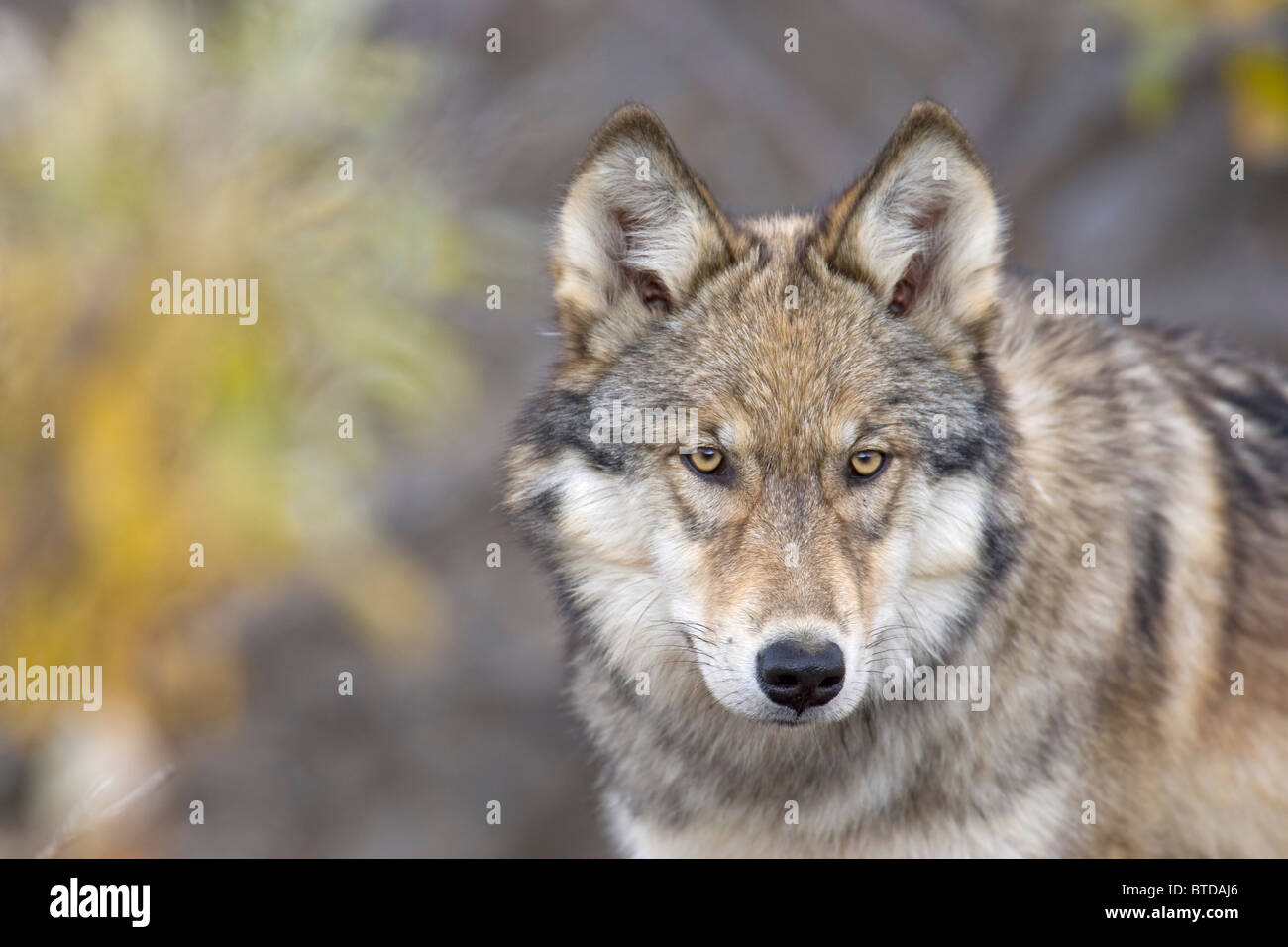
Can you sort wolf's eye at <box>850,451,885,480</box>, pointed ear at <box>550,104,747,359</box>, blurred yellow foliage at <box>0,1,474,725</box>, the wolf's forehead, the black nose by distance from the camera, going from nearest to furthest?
the black nose < wolf's eye at <box>850,451,885,480</box> < pointed ear at <box>550,104,747,359</box> < the wolf's forehead < blurred yellow foliage at <box>0,1,474,725</box>

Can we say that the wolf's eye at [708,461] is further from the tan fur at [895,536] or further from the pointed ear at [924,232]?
the pointed ear at [924,232]

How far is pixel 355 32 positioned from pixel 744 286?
4273 millimetres

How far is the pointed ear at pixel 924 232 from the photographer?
389 centimetres

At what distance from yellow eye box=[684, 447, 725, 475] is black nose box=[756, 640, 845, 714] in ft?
1.81

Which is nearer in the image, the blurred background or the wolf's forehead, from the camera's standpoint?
the wolf's forehead

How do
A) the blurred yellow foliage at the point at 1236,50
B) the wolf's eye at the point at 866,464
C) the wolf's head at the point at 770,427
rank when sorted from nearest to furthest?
1. the wolf's head at the point at 770,427
2. the wolf's eye at the point at 866,464
3. the blurred yellow foliage at the point at 1236,50

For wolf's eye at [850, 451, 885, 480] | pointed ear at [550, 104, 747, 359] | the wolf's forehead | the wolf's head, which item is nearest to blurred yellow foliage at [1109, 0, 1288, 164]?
the wolf's forehead

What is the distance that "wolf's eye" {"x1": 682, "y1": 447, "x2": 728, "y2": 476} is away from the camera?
382 cm

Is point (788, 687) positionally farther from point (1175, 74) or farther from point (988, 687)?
point (1175, 74)

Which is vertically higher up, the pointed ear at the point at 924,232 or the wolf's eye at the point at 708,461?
the pointed ear at the point at 924,232

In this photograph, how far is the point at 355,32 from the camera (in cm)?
747

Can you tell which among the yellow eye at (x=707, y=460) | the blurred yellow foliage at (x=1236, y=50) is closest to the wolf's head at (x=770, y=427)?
the yellow eye at (x=707, y=460)

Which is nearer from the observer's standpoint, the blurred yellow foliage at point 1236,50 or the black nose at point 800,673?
the black nose at point 800,673

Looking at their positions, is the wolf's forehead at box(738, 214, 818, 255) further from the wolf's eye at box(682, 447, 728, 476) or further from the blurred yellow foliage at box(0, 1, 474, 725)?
the blurred yellow foliage at box(0, 1, 474, 725)
